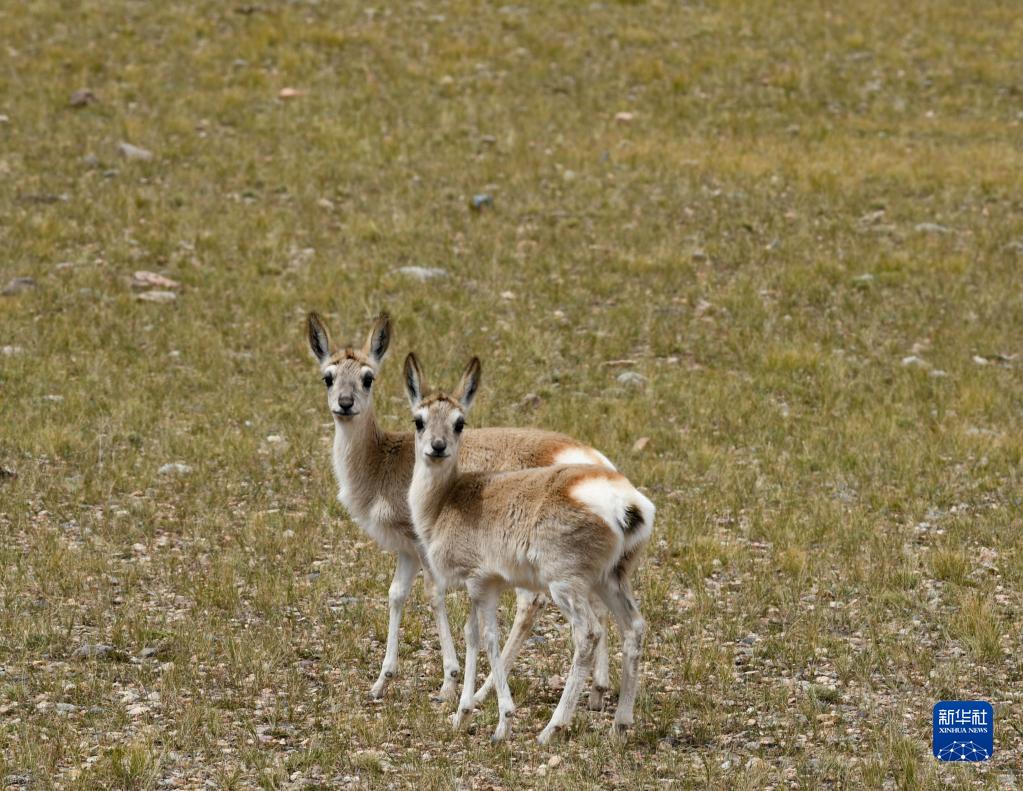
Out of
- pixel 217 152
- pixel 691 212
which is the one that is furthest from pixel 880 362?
pixel 217 152

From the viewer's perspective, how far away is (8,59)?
94.2ft

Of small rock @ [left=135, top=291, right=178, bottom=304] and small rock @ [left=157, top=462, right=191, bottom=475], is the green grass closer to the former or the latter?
small rock @ [left=135, top=291, right=178, bottom=304]

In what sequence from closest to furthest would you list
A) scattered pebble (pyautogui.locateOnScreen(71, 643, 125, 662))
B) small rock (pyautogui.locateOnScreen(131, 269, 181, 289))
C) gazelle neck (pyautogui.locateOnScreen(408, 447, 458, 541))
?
gazelle neck (pyautogui.locateOnScreen(408, 447, 458, 541))
scattered pebble (pyautogui.locateOnScreen(71, 643, 125, 662))
small rock (pyautogui.locateOnScreen(131, 269, 181, 289))

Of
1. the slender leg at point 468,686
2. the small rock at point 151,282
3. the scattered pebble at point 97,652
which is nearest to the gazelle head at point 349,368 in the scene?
the slender leg at point 468,686

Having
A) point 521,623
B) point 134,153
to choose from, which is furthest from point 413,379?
point 134,153

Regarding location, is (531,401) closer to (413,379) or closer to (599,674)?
(413,379)

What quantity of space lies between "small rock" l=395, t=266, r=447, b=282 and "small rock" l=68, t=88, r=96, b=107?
360 inches

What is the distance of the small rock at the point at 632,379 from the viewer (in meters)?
17.7

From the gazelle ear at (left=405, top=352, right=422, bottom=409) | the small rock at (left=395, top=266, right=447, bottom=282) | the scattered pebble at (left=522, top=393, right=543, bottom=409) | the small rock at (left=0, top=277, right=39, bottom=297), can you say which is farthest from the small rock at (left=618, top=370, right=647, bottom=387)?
the small rock at (left=0, top=277, right=39, bottom=297)

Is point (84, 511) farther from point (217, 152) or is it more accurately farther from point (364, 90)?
point (364, 90)

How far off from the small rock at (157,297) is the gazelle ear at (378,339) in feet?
31.7

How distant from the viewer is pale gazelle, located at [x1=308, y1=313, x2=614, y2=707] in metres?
10.3

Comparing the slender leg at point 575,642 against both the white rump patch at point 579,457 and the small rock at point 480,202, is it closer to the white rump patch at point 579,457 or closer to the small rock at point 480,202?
the white rump patch at point 579,457

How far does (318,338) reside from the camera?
36.4 feet
